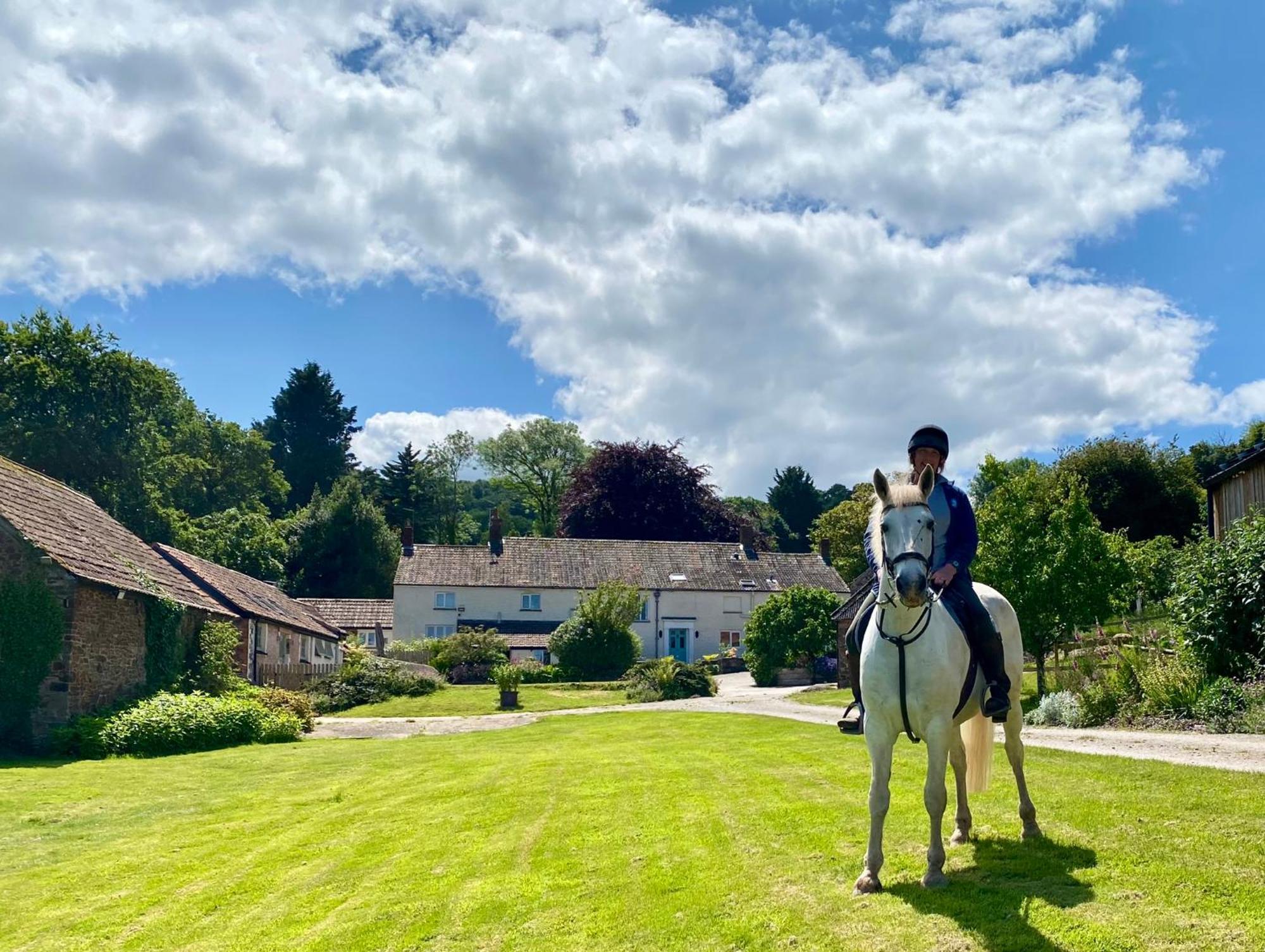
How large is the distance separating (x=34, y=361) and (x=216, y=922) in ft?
160

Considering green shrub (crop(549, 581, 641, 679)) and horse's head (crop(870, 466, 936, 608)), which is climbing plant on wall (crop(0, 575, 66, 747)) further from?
green shrub (crop(549, 581, 641, 679))

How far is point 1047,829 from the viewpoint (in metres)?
8.27

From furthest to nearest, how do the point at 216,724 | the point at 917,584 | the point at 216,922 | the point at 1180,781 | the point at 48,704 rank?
the point at 216,724 → the point at 48,704 → the point at 1180,781 → the point at 216,922 → the point at 917,584

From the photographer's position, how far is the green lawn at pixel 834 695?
25284 mm

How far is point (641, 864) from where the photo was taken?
8.11m

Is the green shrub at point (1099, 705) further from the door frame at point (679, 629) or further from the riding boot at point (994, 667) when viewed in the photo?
the door frame at point (679, 629)

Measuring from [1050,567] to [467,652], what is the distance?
1168 inches

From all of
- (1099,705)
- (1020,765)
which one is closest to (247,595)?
(1099,705)

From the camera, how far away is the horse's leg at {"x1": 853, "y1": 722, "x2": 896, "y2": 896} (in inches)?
270

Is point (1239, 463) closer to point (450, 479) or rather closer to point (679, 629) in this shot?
point (679, 629)

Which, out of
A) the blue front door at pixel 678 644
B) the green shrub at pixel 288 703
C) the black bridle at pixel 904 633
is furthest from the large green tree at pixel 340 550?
the black bridle at pixel 904 633

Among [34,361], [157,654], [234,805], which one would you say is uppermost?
[34,361]

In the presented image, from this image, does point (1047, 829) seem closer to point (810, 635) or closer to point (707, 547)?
point (810, 635)

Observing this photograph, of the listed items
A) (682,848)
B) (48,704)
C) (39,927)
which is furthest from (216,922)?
(48,704)
